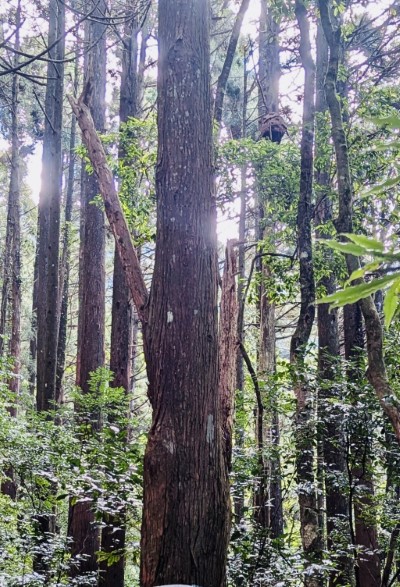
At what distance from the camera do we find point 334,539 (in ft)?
14.8

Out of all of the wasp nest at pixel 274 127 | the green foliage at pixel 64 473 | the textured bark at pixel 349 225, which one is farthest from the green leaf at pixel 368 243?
the wasp nest at pixel 274 127

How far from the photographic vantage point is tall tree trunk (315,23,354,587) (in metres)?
4.31

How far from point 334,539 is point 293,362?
60.6 inches

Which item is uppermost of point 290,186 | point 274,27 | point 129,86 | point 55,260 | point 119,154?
point 274,27

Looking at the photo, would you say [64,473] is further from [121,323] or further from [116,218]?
[121,323]

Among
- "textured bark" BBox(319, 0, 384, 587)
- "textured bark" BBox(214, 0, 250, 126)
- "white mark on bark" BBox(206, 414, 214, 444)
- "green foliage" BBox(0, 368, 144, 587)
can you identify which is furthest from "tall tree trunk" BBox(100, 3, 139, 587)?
"white mark on bark" BBox(206, 414, 214, 444)

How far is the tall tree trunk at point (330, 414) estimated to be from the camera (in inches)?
170

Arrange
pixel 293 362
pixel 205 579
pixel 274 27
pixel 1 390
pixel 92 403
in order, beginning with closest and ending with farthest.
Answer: pixel 205 579, pixel 293 362, pixel 92 403, pixel 1 390, pixel 274 27

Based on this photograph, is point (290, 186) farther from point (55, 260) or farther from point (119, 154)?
point (55, 260)

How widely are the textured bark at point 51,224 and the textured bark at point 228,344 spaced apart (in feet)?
11.5

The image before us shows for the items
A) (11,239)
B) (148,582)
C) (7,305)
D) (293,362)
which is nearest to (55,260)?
(293,362)

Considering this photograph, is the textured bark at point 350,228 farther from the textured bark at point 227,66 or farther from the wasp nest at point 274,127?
the wasp nest at point 274,127

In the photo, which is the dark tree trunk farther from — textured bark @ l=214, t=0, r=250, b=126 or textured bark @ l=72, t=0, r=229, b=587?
textured bark @ l=214, t=0, r=250, b=126

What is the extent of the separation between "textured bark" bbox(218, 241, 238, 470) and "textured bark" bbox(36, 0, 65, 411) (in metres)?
3.50
